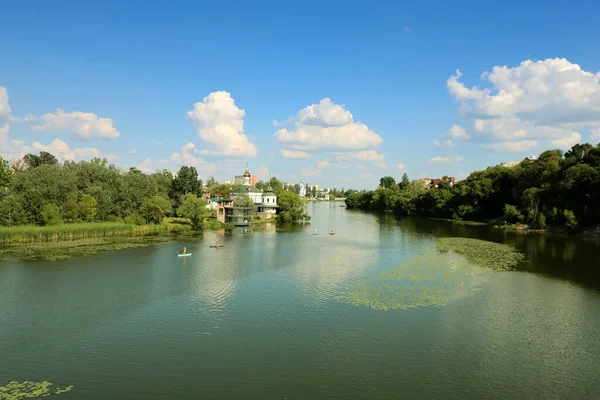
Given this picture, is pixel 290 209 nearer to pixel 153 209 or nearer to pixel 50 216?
pixel 153 209

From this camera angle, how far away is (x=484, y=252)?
42.9 m

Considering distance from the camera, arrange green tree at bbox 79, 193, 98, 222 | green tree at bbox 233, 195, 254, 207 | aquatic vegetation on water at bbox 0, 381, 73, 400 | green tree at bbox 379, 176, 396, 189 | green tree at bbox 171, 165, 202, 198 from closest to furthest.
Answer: aquatic vegetation on water at bbox 0, 381, 73, 400
green tree at bbox 79, 193, 98, 222
green tree at bbox 233, 195, 254, 207
green tree at bbox 171, 165, 202, 198
green tree at bbox 379, 176, 396, 189

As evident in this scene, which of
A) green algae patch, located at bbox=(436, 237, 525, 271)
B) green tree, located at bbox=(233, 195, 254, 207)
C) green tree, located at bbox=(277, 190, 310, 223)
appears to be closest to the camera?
green algae patch, located at bbox=(436, 237, 525, 271)

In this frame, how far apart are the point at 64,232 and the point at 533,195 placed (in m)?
73.8

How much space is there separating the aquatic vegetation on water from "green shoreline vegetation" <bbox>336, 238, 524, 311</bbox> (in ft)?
52.5

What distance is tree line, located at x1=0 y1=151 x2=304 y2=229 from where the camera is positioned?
5075 cm

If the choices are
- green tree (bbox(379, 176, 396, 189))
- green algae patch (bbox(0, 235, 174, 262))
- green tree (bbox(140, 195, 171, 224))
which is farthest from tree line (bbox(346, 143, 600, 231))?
green tree (bbox(379, 176, 396, 189))

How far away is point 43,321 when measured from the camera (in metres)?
20.3

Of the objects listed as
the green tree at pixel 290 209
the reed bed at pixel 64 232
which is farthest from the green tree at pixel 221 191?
the reed bed at pixel 64 232

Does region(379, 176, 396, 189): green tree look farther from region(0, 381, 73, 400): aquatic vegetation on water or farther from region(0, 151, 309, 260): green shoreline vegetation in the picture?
region(0, 381, 73, 400): aquatic vegetation on water

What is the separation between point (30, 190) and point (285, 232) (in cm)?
3744

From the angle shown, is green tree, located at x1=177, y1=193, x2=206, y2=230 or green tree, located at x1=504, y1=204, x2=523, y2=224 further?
green tree, located at x1=504, y1=204, x2=523, y2=224

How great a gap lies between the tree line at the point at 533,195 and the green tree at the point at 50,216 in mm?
75095

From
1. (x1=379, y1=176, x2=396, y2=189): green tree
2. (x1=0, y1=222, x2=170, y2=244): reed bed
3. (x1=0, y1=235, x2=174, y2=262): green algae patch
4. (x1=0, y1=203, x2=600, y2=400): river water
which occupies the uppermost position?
(x1=379, y1=176, x2=396, y2=189): green tree
